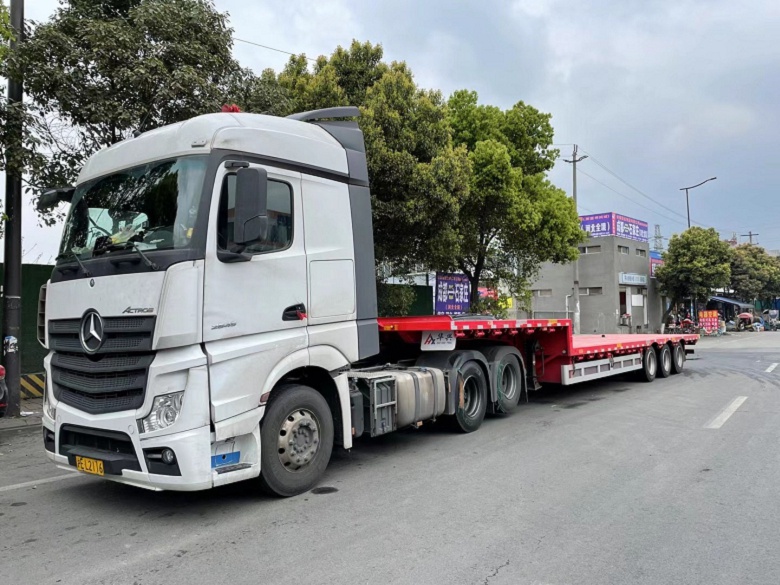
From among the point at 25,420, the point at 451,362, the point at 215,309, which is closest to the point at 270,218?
the point at 215,309

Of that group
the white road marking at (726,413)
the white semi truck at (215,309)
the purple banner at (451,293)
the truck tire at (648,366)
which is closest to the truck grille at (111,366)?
the white semi truck at (215,309)

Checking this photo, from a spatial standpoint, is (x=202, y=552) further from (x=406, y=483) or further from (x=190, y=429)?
(x=406, y=483)

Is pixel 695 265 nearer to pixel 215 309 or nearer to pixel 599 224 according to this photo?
pixel 599 224

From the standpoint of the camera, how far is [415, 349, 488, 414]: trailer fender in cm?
722

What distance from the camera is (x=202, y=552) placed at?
392 centimetres

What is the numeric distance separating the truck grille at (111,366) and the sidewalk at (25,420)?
5019 millimetres

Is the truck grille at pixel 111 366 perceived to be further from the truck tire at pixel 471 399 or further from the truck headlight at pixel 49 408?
the truck tire at pixel 471 399

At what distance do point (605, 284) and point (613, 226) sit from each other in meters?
3.65

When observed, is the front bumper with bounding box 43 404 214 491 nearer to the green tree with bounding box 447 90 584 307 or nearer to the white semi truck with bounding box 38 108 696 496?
the white semi truck with bounding box 38 108 696 496

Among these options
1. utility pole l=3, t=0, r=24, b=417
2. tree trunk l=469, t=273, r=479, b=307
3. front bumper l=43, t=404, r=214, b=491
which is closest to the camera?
front bumper l=43, t=404, r=214, b=491

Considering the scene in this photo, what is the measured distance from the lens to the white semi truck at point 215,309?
4.25 meters

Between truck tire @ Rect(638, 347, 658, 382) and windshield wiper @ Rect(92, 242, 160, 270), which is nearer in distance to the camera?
windshield wiper @ Rect(92, 242, 160, 270)

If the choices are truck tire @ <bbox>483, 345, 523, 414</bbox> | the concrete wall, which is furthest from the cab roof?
the concrete wall

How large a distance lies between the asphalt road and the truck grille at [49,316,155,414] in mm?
933
